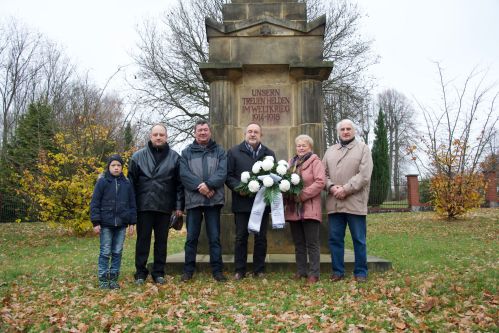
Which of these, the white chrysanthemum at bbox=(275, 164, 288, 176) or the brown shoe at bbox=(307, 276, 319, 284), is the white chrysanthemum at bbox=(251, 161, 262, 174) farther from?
the brown shoe at bbox=(307, 276, 319, 284)

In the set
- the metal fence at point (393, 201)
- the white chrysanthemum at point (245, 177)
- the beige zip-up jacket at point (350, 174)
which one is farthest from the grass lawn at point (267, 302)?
the metal fence at point (393, 201)

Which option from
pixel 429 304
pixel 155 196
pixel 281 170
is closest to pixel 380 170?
pixel 281 170

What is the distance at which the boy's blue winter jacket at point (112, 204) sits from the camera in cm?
599

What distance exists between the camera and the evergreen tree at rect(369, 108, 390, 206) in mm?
28453

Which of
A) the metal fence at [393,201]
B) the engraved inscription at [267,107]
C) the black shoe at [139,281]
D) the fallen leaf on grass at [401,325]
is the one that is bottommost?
the fallen leaf on grass at [401,325]

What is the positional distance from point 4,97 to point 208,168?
31.9 metres

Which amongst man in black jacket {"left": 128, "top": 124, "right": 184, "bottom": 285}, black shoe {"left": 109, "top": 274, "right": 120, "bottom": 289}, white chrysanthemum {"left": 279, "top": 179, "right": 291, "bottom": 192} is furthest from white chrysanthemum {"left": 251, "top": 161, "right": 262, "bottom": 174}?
black shoe {"left": 109, "top": 274, "right": 120, "bottom": 289}

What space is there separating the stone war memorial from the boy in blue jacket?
1.72 m

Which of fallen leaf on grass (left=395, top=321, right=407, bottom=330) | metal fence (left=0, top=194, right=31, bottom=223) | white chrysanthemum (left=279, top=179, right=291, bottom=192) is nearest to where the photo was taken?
fallen leaf on grass (left=395, top=321, right=407, bottom=330)

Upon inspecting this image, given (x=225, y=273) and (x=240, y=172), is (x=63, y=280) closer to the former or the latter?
(x=225, y=273)

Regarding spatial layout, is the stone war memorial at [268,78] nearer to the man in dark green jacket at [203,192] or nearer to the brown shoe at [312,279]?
the man in dark green jacket at [203,192]

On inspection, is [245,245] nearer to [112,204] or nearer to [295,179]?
[295,179]

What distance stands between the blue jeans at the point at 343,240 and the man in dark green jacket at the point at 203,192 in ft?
5.05

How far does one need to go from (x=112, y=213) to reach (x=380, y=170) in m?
30.9
